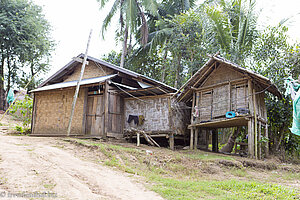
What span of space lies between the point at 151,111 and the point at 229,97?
3541mm

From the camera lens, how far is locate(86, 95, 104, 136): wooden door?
12539mm

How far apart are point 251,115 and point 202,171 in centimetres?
365

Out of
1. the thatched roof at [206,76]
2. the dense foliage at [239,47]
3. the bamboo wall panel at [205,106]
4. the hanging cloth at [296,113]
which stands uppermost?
the dense foliage at [239,47]

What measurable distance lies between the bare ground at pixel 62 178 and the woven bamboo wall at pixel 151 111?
5385mm

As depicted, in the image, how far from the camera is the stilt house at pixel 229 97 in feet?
36.2

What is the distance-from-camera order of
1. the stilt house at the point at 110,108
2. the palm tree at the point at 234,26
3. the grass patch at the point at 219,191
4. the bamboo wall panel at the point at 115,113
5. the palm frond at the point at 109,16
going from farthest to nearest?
the palm frond at the point at 109,16 < the palm tree at the point at 234,26 < the bamboo wall panel at the point at 115,113 < the stilt house at the point at 110,108 < the grass patch at the point at 219,191

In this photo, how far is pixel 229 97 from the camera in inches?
458

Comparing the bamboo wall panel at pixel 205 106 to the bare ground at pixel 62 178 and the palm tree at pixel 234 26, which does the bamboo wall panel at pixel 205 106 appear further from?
the bare ground at pixel 62 178

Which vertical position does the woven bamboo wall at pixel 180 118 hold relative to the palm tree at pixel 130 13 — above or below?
below

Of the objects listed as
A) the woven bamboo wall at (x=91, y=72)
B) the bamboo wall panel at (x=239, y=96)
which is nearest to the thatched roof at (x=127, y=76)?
the woven bamboo wall at (x=91, y=72)

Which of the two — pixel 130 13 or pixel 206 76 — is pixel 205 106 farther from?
pixel 130 13

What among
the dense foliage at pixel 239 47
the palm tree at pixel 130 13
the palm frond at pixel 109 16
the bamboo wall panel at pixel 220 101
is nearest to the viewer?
the bamboo wall panel at pixel 220 101

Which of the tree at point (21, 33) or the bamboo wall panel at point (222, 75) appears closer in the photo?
the bamboo wall panel at point (222, 75)

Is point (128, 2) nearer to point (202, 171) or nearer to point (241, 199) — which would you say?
point (202, 171)
